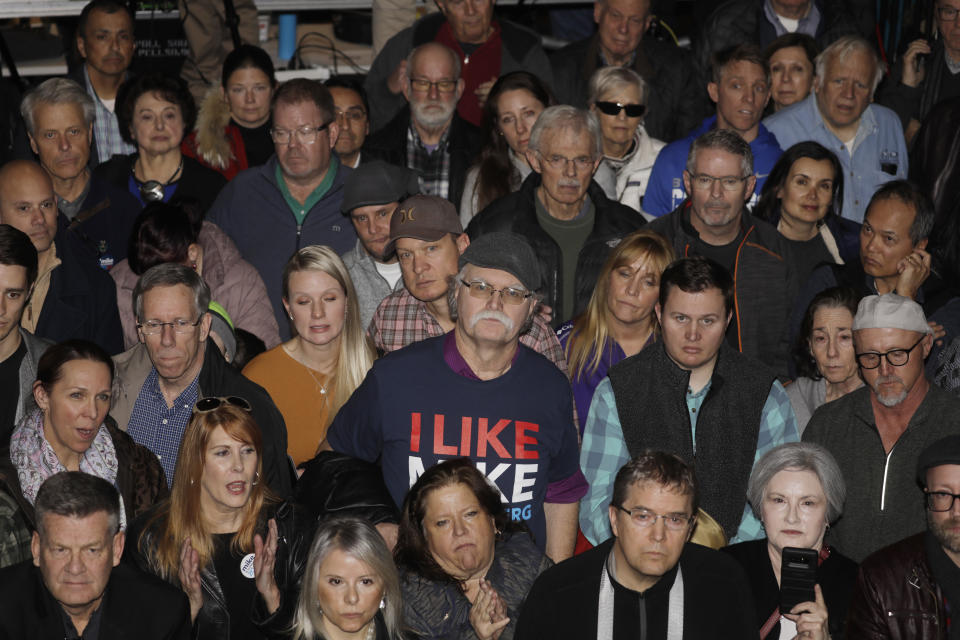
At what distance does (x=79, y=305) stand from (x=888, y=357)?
3560 mm

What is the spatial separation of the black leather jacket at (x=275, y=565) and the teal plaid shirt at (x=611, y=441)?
1185 mm

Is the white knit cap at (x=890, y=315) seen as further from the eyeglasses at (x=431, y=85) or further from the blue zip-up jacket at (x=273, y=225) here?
the eyeglasses at (x=431, y=85)

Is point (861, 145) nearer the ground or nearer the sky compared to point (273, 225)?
nearer the sky

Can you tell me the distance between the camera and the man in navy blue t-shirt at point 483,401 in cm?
516

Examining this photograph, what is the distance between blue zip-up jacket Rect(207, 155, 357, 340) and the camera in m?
6.89

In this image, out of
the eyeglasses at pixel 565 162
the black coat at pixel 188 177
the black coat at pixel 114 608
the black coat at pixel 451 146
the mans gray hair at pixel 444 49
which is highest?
the mans gray hair at pixel 444 49

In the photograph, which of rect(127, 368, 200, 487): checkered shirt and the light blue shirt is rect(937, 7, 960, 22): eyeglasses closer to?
the light blue shirt

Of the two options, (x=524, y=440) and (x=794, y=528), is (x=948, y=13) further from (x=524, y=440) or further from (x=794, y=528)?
(x=524, y=440)

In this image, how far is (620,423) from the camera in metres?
5.52

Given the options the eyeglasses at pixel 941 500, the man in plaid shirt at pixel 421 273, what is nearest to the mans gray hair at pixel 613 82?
the man in plaid shirt at pixel 421 273

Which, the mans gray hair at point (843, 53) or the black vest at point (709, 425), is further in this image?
the mans gray hair at point (843, 53)

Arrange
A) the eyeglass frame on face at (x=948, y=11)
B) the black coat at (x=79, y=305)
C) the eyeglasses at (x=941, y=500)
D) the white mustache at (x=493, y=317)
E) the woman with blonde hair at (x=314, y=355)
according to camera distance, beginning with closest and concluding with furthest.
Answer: the eyeglasses at (x=941, y=500) → the white mustache at (x=493, y=317) → the woman with blonde hair at (x=314, y=355) → the black coat at (x=79, y=305) → the eyeglass frame on face at (x=948, y=11)

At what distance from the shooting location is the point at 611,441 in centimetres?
550

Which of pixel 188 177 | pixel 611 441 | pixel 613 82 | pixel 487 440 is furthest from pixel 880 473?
pixel 188 177
